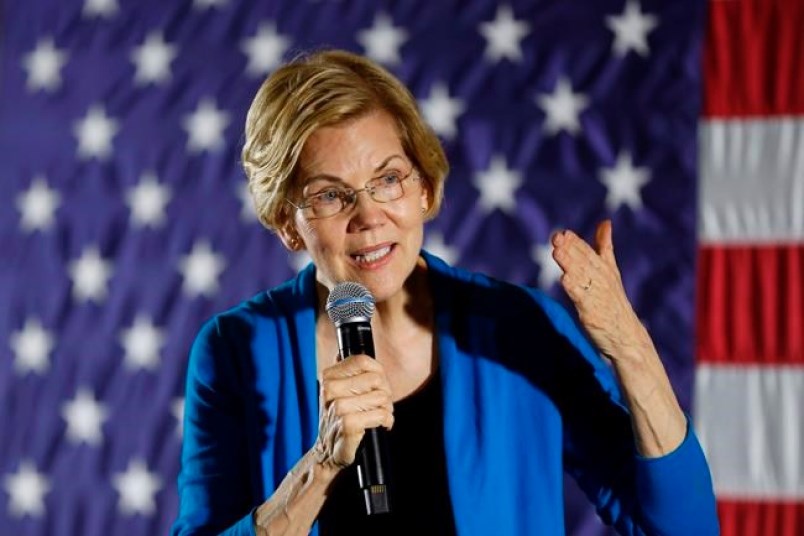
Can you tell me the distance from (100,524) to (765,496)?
69.3 inches

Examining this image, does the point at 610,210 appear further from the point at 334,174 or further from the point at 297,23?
the point at 334,174

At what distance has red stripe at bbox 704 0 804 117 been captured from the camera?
242 centimetres

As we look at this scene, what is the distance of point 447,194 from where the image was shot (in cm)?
266

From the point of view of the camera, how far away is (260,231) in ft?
9.19

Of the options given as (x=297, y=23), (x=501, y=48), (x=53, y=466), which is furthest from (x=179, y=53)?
(x=53, y=466)

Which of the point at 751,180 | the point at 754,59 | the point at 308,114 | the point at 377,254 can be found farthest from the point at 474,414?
the point at 754,59

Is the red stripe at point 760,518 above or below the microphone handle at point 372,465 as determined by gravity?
below

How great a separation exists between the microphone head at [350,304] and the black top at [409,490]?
11.3 inches

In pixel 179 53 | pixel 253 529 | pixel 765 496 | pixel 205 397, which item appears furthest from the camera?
pixel 179 53

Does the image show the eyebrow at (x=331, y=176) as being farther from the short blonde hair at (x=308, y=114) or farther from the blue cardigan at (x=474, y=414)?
the blue cardigan at (x=474, y=414)

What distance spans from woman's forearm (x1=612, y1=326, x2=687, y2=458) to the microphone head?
34 cm

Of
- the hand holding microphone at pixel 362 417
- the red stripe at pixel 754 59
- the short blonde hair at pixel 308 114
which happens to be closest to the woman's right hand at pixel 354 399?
the hand holding microphone at pixel 362 417

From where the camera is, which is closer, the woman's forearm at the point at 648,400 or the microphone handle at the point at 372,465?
the microphone handle at the point at 372,465

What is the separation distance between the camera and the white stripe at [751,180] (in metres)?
2.40
